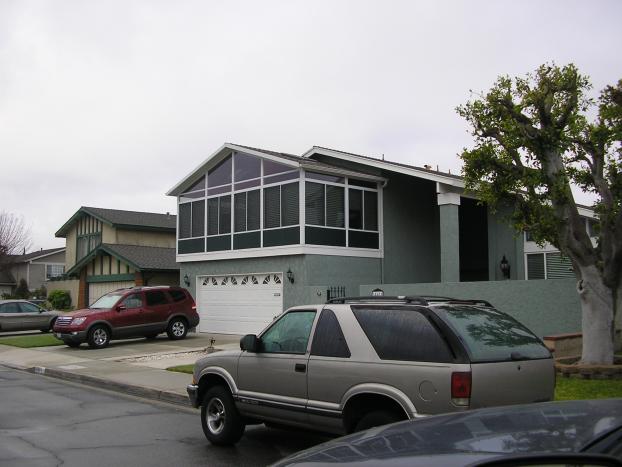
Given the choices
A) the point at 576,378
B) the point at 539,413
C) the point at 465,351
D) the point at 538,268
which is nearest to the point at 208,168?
the point at 538,268

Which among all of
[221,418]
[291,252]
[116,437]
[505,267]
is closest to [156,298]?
[291,252]

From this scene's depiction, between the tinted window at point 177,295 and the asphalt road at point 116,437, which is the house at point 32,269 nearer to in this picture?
the tinted window at point 177,295

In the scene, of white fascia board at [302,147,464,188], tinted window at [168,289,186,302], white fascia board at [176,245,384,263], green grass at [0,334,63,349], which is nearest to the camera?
white fascia board at [302,147,464,188]

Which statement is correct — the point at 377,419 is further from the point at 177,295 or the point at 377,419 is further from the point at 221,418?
the point at 177,295

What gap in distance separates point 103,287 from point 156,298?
12.6m

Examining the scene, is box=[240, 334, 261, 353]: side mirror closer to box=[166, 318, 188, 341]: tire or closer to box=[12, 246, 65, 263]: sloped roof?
box=[166, 318, 188, 341]: tire

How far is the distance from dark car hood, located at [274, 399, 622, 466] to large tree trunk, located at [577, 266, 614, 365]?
32.4 ft

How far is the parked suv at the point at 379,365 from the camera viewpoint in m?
5.79

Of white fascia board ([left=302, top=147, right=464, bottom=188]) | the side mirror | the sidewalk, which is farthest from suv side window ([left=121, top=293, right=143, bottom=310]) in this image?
the side mirror

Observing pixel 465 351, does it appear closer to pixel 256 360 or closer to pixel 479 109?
pixel 256 360

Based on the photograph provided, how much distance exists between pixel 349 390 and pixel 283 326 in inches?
54.7

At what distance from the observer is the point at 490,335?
6.18 metres

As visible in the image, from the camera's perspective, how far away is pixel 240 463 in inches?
282

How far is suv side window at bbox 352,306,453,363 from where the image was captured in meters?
5.95
